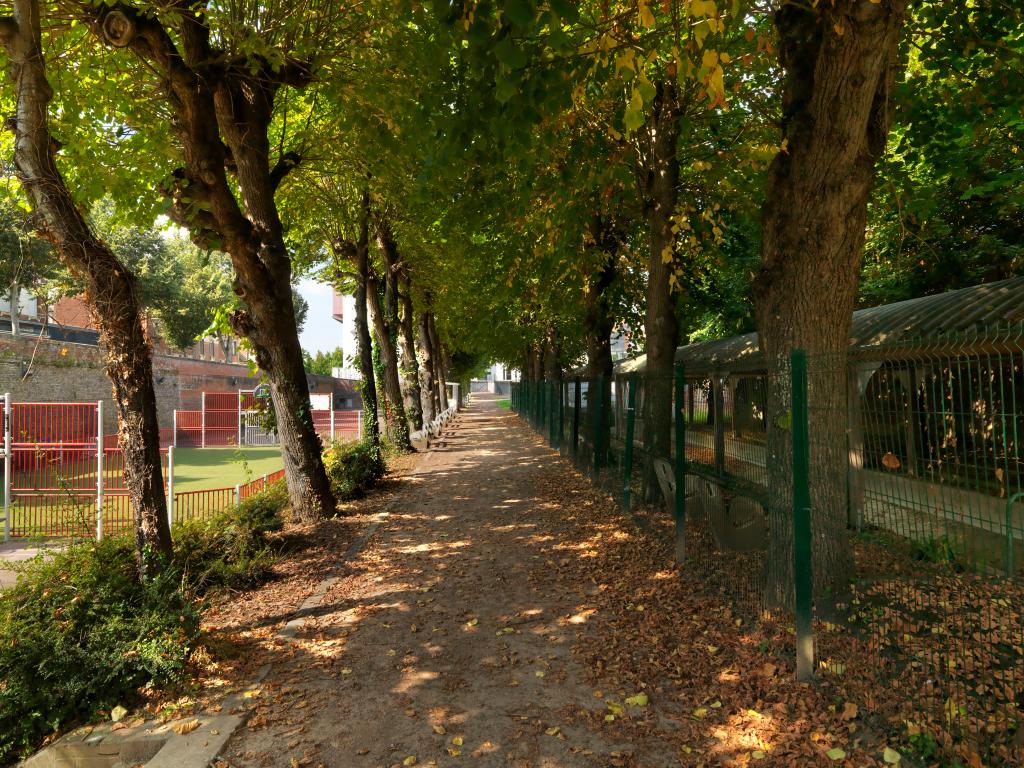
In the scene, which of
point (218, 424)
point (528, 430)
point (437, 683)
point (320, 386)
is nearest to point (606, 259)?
point (437, 683)

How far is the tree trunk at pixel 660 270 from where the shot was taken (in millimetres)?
8055

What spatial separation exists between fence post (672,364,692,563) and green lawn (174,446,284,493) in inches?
360

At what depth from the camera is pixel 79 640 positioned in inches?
154

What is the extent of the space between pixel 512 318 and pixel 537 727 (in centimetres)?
1952

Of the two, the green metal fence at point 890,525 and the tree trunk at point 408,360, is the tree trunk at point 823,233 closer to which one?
the green metal fence at point 890,525

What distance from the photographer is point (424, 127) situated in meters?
5.34

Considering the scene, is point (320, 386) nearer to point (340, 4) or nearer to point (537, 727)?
point (340, 4)

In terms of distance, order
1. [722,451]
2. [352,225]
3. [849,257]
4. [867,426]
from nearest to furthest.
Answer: [867,426]
[849,257]
[722,451]
[352,225]

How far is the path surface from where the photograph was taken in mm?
3236

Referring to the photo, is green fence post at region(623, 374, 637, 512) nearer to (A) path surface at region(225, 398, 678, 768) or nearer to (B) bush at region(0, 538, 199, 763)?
(A) path surface at region(225, 398, 678, 768)

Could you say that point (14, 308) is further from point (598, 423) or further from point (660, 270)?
point (660, 270)

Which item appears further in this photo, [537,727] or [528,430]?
[528,430]

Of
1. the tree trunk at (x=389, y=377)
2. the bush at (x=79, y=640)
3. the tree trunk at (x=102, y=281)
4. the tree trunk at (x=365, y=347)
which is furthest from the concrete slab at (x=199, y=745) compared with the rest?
the tree trunk at (x=389, y=377)

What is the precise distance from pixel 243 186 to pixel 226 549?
15.5 feet
